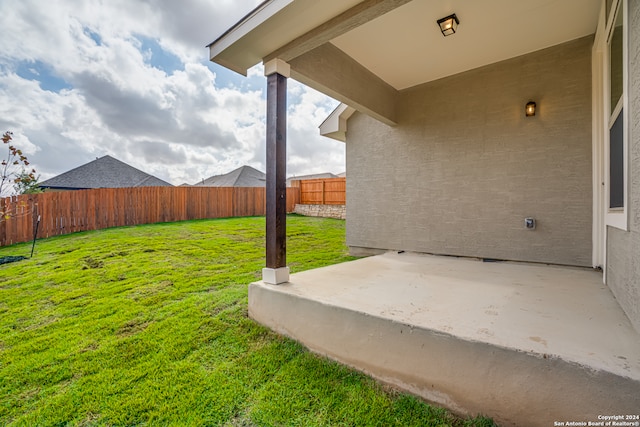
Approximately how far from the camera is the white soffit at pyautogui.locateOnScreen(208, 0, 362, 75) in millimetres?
2375

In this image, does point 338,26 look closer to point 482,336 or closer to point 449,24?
point 449,24

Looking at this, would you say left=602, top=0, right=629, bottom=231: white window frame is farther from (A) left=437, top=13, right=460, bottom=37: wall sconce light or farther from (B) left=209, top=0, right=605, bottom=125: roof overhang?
(A) left=437, top=13, right=460, bottom=37: wall sconce light

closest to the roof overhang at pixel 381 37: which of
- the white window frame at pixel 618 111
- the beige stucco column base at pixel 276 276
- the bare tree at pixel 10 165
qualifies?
the white window frame at pixel 618 111

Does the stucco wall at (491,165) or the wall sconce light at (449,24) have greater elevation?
the wall sconce light at (449,24)

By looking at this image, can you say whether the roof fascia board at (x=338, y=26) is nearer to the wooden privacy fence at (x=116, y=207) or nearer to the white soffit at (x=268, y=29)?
the white soffit at (x=268, y=29)

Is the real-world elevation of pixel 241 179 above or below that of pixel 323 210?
above

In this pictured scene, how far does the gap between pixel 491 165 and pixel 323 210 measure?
1010 cm

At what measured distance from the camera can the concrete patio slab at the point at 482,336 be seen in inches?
50.6

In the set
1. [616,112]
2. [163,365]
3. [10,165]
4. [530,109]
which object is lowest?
[163,365]

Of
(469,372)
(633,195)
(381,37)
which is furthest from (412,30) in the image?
(469,372)

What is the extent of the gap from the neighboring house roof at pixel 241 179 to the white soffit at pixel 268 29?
2358 centimetres

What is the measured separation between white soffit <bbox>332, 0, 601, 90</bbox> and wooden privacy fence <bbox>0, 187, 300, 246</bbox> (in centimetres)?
940

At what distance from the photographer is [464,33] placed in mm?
3371

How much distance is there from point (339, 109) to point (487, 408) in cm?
543
